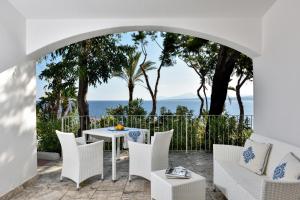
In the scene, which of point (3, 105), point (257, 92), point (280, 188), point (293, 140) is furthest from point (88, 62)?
point (280, 188)

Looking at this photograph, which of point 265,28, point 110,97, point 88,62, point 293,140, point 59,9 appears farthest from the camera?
point 110,97

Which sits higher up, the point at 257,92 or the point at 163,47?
the point at 163,47

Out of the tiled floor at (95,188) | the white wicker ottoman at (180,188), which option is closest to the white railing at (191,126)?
the tiled floor at (95,188)

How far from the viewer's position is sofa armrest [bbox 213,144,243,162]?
3.94 meters

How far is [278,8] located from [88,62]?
5.16m

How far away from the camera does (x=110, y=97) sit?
81.0 ft

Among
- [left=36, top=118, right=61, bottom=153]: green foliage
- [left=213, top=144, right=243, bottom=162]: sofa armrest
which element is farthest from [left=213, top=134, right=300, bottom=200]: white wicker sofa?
[left=36, top=118, right=61, bottom=153]: green foliage

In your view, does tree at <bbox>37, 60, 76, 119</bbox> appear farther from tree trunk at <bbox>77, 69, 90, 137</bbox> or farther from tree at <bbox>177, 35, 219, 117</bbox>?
tree at <bbox>177, 35, 219, 117</bbox>

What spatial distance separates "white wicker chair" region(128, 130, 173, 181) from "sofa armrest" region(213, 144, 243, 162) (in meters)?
0.83

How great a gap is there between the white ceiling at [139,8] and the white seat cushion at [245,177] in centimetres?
230

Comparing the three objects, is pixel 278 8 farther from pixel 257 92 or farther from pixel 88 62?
pixel 88 62

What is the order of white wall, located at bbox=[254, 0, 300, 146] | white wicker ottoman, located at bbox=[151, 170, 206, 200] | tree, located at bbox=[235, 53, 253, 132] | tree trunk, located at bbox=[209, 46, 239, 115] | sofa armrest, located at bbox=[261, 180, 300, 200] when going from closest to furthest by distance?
1. sofa armrest, located at bbox=[261, 180, 300, 200]
2. white wicker ottoman, located at bbox=[151, 170, 206, 200]
3. white wall, located at bbox=[254, 0, 300, 146]
4. tree trunk, located at bbox=[209, 46, 239, 115]
5. tree, located at bbox=[235, 53, 253, 132]

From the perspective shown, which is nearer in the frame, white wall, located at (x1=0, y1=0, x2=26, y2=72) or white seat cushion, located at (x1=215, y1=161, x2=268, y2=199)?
white seat cushion, located at (x1=215, y1=161, x2=268, y2=199)

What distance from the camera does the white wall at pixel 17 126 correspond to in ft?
11.9
